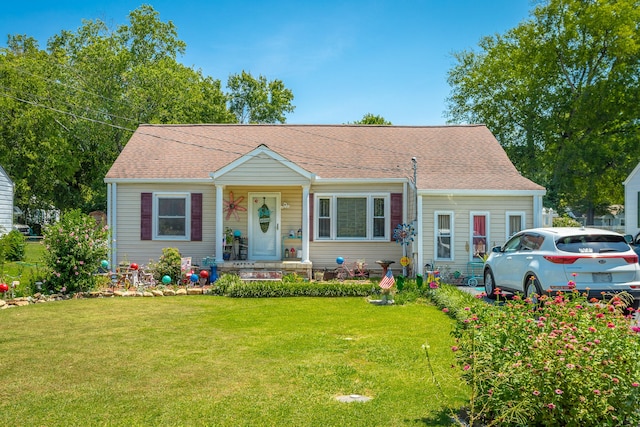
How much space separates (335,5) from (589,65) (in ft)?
75.5

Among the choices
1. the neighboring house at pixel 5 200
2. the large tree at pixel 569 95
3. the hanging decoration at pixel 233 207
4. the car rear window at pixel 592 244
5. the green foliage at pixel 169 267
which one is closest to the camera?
the car rear window at pixel 592 244

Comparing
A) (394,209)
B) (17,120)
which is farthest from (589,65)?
(17,120)

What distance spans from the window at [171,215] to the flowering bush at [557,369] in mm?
13961

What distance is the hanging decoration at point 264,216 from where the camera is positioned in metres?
17.6

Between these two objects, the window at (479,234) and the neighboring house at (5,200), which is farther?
the neighboring house at (5,200)

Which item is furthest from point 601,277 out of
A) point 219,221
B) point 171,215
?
point 171,215

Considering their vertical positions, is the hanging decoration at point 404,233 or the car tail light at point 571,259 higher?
the hanging decoration at point 404,233

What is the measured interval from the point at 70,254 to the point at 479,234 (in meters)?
11.4

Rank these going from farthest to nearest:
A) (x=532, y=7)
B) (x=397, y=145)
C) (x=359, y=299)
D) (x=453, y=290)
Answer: (x=532, y=7) < (x=397, y=145) < (x=359, y=299) < (x=453, y=290)

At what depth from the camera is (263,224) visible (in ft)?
58.2

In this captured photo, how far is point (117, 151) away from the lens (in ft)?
106

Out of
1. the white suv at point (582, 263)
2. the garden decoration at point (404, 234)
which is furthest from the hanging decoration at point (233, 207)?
the white suv at point (582, 263)

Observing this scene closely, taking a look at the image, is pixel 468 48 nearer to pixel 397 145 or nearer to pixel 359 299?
pixel 397 145

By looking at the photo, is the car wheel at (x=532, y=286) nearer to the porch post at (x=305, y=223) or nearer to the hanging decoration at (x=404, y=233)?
the hanging decoration at (x=404, y=233)
